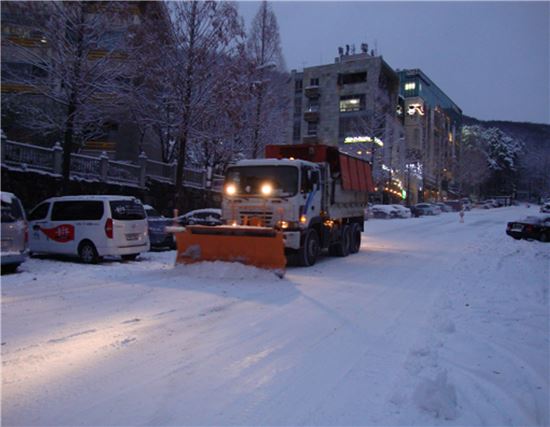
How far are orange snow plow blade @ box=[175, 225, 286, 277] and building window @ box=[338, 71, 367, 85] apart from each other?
64.6m

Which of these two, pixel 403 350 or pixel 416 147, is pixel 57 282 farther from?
pixel 416 147

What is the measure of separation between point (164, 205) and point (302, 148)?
14.4 meters

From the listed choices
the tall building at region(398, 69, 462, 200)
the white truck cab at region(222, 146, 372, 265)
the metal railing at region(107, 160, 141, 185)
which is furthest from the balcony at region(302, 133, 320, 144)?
the white truck cab at region(222, 146, 372, 265)

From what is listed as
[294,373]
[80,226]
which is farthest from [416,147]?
[294,373]

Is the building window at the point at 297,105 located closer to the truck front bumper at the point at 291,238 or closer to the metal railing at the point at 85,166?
the metal railing at the point at 85,166

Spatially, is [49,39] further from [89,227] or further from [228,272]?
[228,272]

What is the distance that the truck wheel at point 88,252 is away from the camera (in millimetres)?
12719

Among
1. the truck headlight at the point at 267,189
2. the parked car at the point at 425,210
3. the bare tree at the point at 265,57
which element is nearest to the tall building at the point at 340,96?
the parked car at the point at 425,210

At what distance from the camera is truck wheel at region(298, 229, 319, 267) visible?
13078mm

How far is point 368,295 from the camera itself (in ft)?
30.8

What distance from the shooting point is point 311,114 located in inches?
2990

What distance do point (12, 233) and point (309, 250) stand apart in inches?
281

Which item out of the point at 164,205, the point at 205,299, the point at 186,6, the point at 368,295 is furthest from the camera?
the point at 164,205

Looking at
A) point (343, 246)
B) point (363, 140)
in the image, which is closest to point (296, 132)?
point (363, 140)
